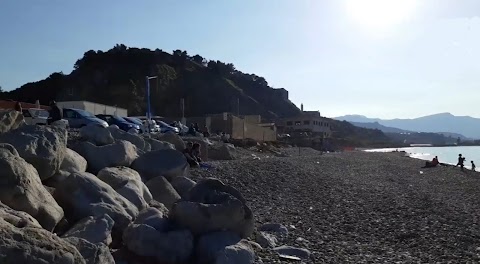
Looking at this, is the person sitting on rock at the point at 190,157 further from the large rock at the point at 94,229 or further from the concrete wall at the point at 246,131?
the concrete wall at the point at 246,131

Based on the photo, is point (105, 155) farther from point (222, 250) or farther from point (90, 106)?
point (90, 106)

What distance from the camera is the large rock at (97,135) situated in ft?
47.5

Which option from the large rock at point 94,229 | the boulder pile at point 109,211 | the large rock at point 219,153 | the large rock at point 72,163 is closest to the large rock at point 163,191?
the boulder pile at point 109,211

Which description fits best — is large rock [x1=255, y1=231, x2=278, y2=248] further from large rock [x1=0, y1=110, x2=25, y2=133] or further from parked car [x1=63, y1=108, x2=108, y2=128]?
parked car [x1=63, y1=108, x2=108, y2=128]

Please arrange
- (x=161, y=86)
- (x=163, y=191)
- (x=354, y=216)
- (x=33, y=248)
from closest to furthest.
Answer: (x=33, y=248) → (x=163, y=191) → (x=354, y=216) → (x=161, y=86)

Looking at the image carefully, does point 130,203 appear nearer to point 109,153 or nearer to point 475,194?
point 109,153

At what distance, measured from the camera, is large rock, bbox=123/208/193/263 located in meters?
7.49

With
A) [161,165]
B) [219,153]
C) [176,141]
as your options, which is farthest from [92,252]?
[219,153]

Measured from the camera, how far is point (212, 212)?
8227mm

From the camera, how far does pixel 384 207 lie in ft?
55.6

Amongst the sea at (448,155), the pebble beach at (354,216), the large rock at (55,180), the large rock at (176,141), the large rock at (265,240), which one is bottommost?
the sea at (448,155)

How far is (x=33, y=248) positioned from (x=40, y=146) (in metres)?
4.33

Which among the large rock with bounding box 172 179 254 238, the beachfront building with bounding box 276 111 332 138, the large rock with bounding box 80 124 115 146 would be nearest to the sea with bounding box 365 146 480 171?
the beachfront building with bounding box 276 111 332 138

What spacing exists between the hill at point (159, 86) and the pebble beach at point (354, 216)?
67.7 meters
